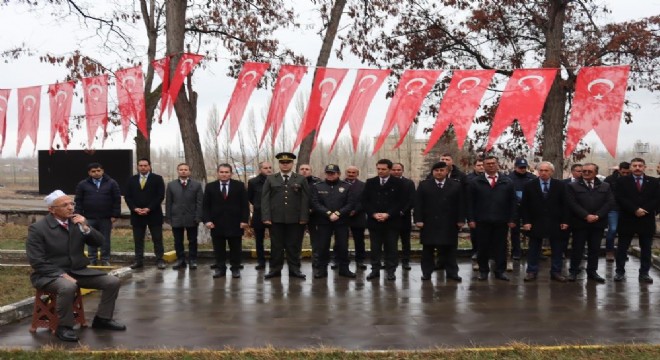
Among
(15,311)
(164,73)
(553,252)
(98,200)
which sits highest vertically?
(164,73)

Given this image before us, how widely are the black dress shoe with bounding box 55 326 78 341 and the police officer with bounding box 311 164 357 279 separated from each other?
3967 millimetres

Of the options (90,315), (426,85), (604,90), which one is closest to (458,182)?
(426,85)

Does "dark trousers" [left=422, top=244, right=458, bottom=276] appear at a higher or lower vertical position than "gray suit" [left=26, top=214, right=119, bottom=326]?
lower

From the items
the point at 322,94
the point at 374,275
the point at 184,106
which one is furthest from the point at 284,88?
the point at 184,106

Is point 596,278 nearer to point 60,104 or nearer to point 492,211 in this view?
point 492,211

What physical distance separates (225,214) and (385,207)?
2337mm

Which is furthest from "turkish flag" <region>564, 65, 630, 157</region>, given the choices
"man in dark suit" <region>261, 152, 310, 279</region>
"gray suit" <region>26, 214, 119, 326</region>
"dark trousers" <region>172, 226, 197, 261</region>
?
"gray suit" <region>26, 214, 119, 326</region>

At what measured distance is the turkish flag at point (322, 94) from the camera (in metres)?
9.62

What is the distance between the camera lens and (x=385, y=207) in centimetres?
895

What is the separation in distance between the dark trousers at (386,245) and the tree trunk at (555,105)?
6.83 m

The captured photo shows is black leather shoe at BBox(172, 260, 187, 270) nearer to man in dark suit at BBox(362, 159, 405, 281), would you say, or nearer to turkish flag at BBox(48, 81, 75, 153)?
man in dark suit at BBox(362, 159, 405, 281)

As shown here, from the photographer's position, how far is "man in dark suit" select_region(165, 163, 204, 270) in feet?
32.3

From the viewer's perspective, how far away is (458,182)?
899 centimetres

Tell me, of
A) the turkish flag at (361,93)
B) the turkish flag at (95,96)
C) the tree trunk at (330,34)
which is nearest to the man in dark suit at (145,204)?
the turkish flag at (95,96)
